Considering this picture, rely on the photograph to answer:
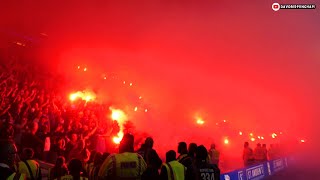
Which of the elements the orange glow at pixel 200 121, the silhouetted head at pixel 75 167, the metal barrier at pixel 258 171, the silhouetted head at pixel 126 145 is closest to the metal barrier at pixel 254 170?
the metal barrier at pixel 258 171

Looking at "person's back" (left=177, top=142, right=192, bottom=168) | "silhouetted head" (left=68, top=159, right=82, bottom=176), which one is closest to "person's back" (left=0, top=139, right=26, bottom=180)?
"silhouetted head" (left=68, top=159, right=82, bottom=176)

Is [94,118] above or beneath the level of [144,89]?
beneath

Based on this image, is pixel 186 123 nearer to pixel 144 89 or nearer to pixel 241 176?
pixel 144 89

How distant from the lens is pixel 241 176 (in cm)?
1266

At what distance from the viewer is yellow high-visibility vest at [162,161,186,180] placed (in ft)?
18.4

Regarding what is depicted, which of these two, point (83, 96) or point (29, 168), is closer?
point (29, 168)

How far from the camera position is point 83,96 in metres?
22.4

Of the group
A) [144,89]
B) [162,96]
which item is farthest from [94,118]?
[162,96]

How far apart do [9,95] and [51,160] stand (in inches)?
140

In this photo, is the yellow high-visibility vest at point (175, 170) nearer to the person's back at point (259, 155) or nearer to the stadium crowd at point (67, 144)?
the stadium crowd at point (67, 144)

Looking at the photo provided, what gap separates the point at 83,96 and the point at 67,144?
8.80m

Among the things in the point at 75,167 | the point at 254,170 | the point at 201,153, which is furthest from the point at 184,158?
the point at 254,170

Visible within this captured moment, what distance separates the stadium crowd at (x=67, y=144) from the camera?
5074 mm

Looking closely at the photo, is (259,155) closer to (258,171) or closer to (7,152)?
(258,171)
